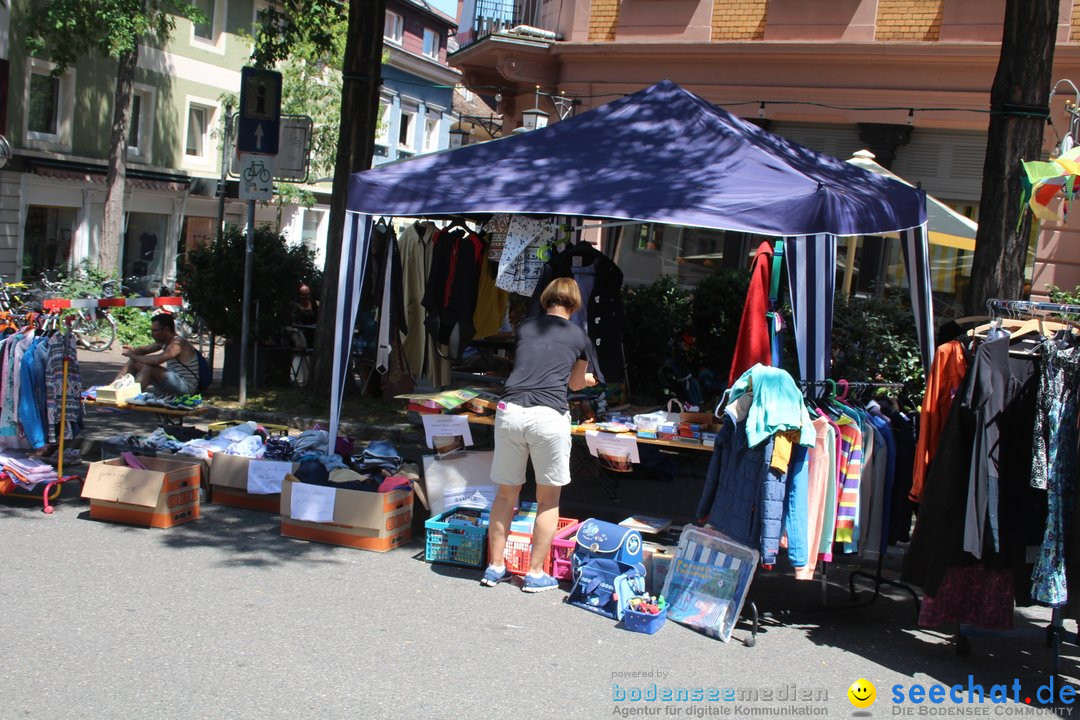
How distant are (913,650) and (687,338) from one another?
5.05 metres

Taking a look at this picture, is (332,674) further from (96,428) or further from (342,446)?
(96,428)

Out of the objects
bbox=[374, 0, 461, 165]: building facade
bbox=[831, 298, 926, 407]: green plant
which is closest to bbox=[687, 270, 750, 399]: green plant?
bbox=[831, 298, 926, 407]: green plant

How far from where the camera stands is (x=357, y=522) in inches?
263

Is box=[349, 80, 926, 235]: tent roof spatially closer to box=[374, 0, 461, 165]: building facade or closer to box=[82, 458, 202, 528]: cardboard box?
box=[82, 458, 202, 528]: cardboard box

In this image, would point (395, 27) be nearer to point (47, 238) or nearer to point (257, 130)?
point (47, 238)

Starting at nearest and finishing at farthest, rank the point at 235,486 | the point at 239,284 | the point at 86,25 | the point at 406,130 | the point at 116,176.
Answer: the point at 235,486
the point at 239,284
the point at 86,25
the point at 116,176
the point at 406,130

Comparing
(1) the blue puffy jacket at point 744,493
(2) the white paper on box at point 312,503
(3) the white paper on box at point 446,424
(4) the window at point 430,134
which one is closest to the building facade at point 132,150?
(4) the window at point 430,134

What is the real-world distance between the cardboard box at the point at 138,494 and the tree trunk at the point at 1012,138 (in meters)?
5.82

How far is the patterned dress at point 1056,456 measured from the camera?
16.3ft

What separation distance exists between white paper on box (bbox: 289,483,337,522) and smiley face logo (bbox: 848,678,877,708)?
3.38m

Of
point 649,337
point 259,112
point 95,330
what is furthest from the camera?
point 95,330

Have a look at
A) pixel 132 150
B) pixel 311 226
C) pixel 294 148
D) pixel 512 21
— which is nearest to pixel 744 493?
pixel 294 148

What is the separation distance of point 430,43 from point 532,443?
37.0m

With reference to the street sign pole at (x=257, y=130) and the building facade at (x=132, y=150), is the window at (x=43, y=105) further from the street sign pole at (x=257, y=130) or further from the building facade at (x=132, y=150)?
the street sign pole at (x=257, y=130)
